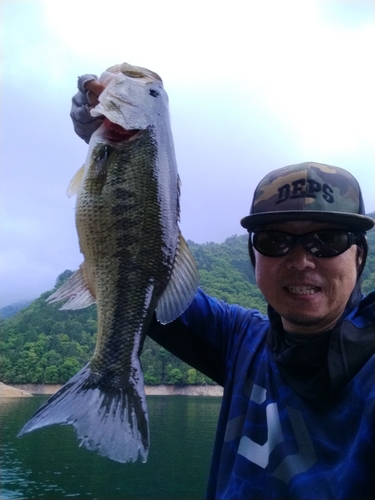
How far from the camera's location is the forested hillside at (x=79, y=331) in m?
7.22

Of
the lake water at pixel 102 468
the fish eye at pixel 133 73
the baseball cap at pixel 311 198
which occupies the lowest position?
the lake water at pixel 102 468

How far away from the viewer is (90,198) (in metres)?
2.01

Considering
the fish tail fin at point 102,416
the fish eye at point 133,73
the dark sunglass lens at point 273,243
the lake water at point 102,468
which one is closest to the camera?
the fish tail fin at point 102,416

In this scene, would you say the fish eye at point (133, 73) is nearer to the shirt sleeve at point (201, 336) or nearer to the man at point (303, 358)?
the man at point (303, 358)

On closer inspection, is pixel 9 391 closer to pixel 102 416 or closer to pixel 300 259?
pixel 102 416

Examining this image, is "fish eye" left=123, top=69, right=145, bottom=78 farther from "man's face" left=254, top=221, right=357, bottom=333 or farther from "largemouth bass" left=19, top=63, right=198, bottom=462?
"man's face" left=254, top=221, right=357, bottom=333

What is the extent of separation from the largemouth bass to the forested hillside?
0.27m

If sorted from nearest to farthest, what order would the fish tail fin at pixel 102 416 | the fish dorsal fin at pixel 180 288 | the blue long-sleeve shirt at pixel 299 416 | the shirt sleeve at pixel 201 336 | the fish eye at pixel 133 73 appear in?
the fish tail fin at pixel 102 416, the blue long-sleeve shirt at pixel 299 416, the fish dorsal fin at pixel 180 288, the fish eye at pixel 133 73, the shirt sleeve at pixel 201 336

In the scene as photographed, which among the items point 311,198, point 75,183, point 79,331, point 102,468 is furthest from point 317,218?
point 102,468

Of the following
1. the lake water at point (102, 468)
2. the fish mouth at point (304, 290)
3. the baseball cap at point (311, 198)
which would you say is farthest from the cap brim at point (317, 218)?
the lake water at point (102, 468)

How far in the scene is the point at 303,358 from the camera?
6.57ft

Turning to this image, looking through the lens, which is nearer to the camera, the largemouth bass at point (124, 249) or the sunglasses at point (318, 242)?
the largemouth bass at point (124, 249)

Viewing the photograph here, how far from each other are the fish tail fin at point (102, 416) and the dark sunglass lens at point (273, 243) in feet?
2.55

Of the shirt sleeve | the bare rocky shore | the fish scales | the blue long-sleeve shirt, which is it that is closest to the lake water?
the bare rocky shore
